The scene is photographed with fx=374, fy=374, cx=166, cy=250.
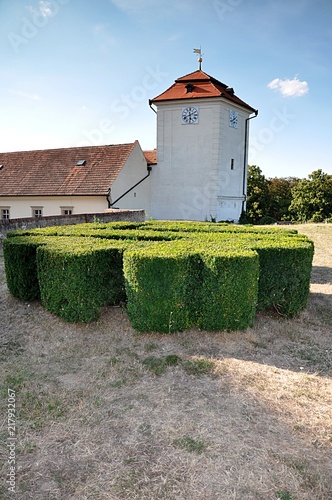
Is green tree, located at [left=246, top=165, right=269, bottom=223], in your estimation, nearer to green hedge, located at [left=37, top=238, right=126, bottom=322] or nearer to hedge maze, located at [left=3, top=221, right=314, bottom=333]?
hedge maze, located at [left=3, top=221, right=314, bottom=333]

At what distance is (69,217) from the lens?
507 inches

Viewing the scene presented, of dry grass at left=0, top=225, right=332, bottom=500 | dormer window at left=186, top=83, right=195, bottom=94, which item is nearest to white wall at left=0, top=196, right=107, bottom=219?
dormer window at left=186, top=83, right=195, bottom=94

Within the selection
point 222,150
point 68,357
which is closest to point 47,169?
point 222,150

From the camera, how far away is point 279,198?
156ft

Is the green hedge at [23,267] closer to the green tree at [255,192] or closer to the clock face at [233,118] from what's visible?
the clock face at [233,118]

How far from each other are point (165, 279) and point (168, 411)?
1817 millimetres

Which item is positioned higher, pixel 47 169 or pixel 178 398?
pixel 47 169

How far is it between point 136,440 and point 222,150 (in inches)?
938

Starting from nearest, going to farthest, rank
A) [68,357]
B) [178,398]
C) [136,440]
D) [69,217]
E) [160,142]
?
[136,440] → [178,398] → [68,357] → [69,217] → [160,142]

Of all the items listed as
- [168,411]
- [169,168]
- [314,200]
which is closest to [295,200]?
[314,200]

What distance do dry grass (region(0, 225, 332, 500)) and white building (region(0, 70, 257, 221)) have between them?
54.6ft

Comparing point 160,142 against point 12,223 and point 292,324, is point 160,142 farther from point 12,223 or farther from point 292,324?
point 292,324

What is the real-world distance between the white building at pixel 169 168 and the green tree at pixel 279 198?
2000 cm

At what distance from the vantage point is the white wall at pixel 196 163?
2461 centimetres
